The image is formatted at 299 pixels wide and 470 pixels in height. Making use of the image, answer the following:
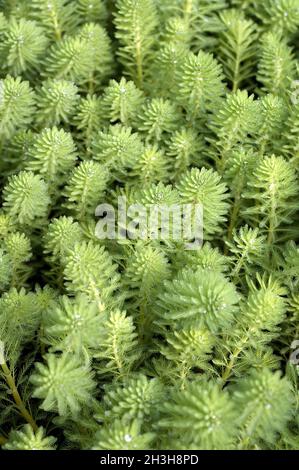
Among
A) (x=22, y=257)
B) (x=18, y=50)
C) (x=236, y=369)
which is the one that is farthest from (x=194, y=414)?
(x=18, y=50)

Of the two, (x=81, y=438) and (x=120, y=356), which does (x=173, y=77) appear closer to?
(x=120, y=356)

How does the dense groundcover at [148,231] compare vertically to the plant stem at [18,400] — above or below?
above

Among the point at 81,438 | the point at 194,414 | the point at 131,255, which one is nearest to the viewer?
the point at 194,414

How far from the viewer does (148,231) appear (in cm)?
115

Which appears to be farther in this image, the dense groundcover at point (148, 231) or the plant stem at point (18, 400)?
the plant stem at point (18, 400)

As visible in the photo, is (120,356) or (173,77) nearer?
(120,356)

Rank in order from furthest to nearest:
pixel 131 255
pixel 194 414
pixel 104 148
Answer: pixel 104 148 < pixel 131 255 < pixel 194 414

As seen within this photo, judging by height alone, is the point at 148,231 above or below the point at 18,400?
above

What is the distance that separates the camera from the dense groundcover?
0.97 m

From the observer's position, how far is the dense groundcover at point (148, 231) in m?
0.97

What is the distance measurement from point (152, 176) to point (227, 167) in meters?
0.15

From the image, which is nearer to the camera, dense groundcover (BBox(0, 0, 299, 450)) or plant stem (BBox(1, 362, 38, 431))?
dense groundcover (BBox(0, 0, 299, 450))

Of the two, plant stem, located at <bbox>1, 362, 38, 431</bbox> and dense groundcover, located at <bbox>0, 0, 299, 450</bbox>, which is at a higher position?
dense groundcover, located at <bbox>0, 0, 299, 450</bbox>

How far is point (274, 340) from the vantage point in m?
1.20
